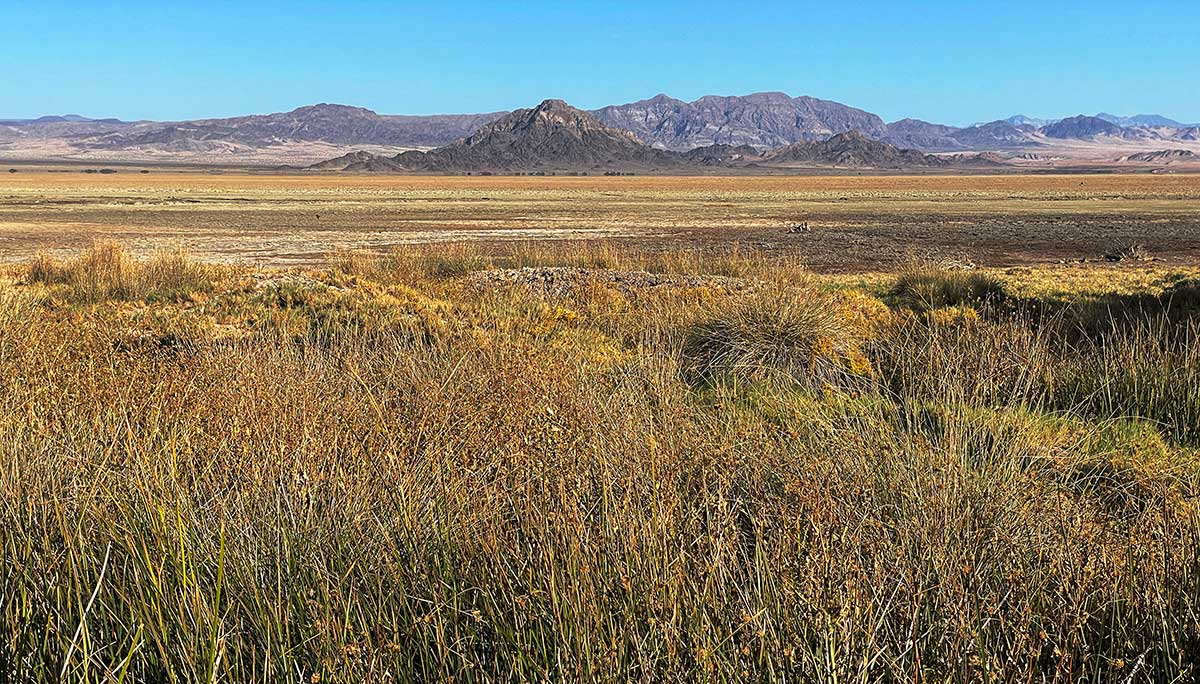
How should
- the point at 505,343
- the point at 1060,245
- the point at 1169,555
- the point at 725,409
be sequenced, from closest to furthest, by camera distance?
the point at 1169,555 < the point at 725,409 < the point at 505,343 < the point at 1060,245

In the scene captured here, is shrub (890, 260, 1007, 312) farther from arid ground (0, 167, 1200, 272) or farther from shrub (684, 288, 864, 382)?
arid ground (0, 167, 1200, 272)

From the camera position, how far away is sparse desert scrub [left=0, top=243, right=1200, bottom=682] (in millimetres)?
2732

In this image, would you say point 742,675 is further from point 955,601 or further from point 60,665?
point 60,665

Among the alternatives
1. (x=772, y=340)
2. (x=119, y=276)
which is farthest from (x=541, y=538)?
(x=119, y=276)

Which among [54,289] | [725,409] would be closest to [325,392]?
[725,409]

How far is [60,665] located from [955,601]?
8.74 ft

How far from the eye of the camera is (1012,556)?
11.0 ft

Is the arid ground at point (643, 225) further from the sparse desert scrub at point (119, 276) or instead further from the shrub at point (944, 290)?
the sparse desert scrub at point (119, 276)

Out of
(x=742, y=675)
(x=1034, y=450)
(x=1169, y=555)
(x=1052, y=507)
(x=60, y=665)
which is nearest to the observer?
(x=742, y=675)

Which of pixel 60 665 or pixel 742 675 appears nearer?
pixel 742 675

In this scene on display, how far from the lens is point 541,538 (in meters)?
3.02

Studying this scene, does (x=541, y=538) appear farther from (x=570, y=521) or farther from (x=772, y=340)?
(x=772, y=340)

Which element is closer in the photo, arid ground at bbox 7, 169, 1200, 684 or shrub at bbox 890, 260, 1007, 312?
arid ground at bbox 7, 169, 1200, 684

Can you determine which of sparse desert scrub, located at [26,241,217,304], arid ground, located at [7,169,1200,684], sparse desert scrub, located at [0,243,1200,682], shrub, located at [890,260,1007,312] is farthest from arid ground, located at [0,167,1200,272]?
sparse desert scrub, located at [0,243,1200,682]
